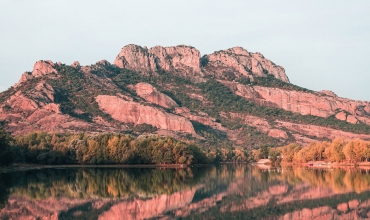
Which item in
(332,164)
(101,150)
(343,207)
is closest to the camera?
(343,207)

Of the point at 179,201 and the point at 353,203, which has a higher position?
the point at 353,203

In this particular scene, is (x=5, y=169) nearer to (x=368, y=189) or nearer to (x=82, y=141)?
(x=82, y=141)

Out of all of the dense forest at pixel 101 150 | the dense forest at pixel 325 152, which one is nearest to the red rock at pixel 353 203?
the dense forest at pixel 101 150

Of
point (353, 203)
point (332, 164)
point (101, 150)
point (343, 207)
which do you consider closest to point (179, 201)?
point (343, 207)

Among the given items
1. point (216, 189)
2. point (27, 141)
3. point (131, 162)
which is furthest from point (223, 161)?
point (216, 189)

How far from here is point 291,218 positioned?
40812 mm

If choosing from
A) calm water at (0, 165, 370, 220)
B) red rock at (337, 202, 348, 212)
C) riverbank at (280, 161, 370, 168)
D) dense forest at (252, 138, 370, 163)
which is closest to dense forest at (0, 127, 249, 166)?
riverbank at (280, 161, 370, 168)

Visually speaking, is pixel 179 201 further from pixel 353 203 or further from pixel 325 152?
pixel 325 152

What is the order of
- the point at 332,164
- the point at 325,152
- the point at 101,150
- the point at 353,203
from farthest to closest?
the point at 325,152, the point at 332,164, the point at 101,150, the point at 353,203

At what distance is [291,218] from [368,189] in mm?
23257

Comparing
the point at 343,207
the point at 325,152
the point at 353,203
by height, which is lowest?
the point at 343,207

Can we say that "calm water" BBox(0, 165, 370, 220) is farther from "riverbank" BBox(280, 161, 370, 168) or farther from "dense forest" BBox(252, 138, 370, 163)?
"riverbank" BBox(280, 161, 370, 168)

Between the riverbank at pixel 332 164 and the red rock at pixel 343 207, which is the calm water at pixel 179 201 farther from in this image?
the riverbank at pixel 332 164

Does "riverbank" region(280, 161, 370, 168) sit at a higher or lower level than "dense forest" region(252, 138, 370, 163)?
lower
